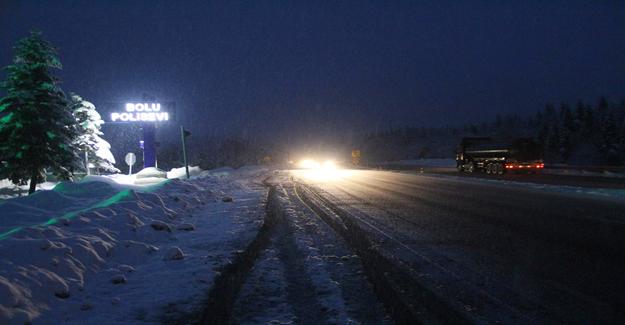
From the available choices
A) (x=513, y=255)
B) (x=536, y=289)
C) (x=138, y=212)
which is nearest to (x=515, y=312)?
(x=536, y=289)

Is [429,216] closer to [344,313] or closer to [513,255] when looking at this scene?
[513,255]

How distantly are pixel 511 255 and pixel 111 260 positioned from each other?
6.23 metres

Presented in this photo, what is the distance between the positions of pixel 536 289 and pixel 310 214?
6.84 m

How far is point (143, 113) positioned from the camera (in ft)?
122

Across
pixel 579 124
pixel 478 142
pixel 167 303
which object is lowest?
pixel 167 303

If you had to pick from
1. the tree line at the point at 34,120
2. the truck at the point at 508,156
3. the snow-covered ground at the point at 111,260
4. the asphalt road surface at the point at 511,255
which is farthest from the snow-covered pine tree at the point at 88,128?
the truck at the point at 508,156

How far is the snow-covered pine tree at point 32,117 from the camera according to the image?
74.5 ft

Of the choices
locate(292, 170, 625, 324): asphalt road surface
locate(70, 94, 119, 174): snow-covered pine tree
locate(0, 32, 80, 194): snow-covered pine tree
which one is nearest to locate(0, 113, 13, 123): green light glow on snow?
locate(0, 32, 80, 194): snow-covered pine tree

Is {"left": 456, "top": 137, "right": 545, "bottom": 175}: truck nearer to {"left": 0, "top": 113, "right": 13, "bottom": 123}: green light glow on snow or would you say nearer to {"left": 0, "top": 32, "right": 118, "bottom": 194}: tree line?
{"left": 0, "top": 32, "right": 118, "bottom": 194}: tree line

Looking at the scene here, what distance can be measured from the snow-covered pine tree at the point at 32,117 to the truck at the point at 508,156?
32.0 meters

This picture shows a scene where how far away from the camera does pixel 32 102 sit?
908 inches

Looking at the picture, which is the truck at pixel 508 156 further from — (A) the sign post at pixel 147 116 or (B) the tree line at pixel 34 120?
(B) the tree line at pixel 34 120

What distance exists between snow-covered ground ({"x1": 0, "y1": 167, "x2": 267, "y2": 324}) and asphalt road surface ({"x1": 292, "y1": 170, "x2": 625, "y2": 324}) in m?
2.87

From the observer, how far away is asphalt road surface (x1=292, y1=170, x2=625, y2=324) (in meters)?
4.15
